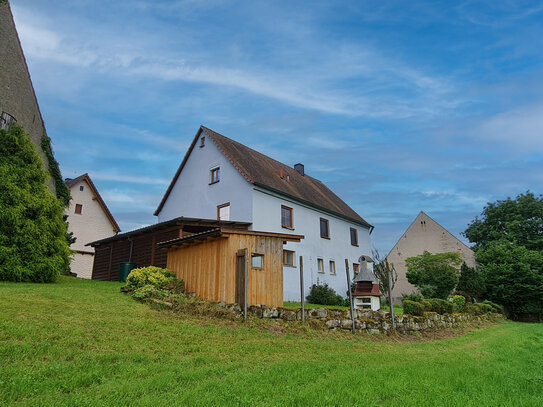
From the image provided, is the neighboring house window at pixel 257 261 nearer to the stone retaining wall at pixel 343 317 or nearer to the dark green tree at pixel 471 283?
the stone retaining wall at pixel 343 317

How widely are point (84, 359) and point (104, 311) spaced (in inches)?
153

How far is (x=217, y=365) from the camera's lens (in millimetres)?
6176

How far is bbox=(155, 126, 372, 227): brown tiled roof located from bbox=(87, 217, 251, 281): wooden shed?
348 centimetres

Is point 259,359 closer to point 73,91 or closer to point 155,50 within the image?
point 155,50

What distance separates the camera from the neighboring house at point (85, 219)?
1224 inches

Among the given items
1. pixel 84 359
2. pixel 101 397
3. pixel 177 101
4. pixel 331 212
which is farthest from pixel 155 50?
pixel 331 212

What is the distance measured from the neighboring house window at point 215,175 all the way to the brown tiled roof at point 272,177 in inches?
47.3

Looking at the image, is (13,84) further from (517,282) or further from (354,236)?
(517,282)

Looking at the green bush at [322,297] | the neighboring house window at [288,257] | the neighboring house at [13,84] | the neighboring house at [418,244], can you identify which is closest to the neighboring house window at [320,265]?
the green bush at [322,297]

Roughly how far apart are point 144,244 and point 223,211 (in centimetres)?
454

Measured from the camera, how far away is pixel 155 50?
429 inches

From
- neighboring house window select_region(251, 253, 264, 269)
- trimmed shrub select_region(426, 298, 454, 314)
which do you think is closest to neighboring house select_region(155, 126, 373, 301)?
neighboring house window select_region(251, 253, 264, 269)

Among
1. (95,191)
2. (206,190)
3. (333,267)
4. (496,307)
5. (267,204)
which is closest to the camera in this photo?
(267,204)

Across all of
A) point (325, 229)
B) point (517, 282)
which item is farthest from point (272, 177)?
point (517, 282)
